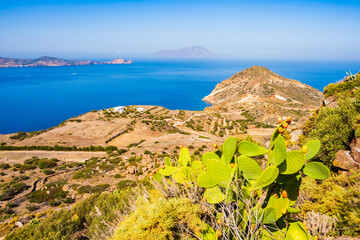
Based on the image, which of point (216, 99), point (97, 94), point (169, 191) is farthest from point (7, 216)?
point (97, 94)

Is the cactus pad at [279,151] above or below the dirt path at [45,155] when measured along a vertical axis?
above

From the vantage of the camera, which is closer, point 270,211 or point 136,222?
point 270,211

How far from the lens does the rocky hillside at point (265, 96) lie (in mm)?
44594

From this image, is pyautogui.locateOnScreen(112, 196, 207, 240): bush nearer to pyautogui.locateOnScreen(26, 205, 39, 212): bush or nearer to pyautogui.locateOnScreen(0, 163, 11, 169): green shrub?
pyautogui.locateOnScreen(26, 205, 39, 212): bush

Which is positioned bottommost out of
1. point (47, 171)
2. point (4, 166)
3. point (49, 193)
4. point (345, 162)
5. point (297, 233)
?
point (4, 166)

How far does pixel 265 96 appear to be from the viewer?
2281 inches

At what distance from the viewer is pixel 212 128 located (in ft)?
121

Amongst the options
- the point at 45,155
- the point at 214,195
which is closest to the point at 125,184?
the point at 214,195

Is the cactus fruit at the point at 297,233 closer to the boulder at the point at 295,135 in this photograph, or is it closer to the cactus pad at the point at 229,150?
the cactus pad at the point at 229,150

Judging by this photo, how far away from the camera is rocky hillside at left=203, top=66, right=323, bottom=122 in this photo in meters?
44.6

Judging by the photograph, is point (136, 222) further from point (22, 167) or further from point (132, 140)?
point (132, 140)

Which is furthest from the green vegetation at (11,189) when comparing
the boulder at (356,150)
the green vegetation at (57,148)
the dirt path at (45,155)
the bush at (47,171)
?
the boulder at (356,150)

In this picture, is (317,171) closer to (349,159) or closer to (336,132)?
(349,159)

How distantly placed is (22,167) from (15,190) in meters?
5.89
